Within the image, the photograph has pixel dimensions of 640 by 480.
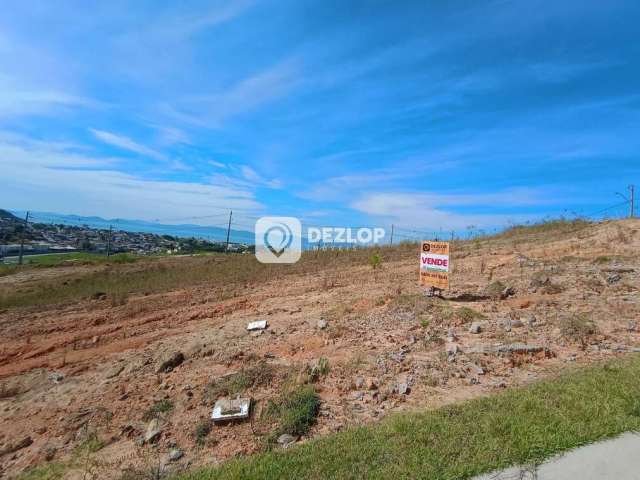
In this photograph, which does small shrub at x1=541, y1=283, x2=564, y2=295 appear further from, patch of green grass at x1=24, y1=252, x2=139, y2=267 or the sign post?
patch of green grass at x1=24, y1=252, x2=139, y2=267

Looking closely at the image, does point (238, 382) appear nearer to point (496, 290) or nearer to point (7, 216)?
point (496, 290)

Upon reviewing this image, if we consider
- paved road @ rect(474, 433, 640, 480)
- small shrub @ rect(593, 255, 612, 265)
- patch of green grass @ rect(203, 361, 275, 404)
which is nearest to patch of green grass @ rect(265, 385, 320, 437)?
patch of green grass @ rect(203, 361, 275, 404)

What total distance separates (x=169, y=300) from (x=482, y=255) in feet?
34.3

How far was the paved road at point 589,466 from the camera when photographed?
2.51m

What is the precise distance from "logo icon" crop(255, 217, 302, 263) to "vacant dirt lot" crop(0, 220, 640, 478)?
8.80 meters

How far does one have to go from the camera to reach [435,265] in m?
7.83

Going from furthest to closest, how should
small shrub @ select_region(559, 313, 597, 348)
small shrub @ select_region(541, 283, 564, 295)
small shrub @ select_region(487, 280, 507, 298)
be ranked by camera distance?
1. small shrub @ select_region(487, 280, 507, 298)
2. small shrub @ select_region(541, 283, 564, 295)
3. small shrub @ select_region(559, 313, 597, 348)

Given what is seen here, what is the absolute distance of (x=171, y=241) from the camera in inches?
1276

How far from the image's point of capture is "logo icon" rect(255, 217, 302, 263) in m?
19.3

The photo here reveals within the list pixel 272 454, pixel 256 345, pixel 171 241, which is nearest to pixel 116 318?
pixel 256 345

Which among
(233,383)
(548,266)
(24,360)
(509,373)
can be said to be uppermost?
(548,266)

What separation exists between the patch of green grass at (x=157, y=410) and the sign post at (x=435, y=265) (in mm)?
5457

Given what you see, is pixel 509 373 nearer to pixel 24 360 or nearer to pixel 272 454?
pixel 272 454

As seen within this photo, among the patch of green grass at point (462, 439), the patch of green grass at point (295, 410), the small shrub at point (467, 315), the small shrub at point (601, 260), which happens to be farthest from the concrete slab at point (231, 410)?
the small shrub at point (601, 260)
